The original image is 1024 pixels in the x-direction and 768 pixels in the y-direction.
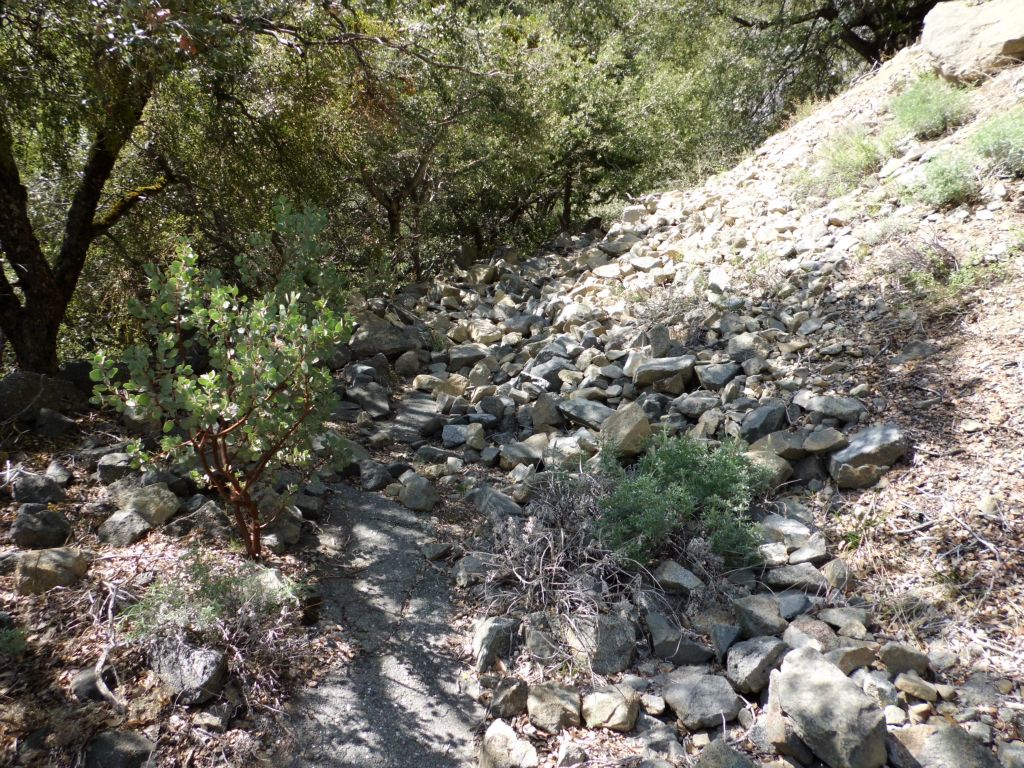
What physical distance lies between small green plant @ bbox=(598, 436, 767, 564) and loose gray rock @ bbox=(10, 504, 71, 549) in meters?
2.49

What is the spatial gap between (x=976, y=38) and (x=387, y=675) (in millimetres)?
7521

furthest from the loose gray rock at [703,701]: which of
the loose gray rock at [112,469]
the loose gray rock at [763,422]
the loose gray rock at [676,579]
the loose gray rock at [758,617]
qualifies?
the loose gray rock at [112,469]

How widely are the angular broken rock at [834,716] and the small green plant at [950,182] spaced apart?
398cm

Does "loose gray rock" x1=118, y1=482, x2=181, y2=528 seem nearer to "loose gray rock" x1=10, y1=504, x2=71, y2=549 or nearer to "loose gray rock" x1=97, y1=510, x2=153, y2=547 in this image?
"loose gray rock" x1=97, y1=510, x2=153, y2=547

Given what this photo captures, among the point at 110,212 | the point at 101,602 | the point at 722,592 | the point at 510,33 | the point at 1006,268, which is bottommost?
the point at 722,592

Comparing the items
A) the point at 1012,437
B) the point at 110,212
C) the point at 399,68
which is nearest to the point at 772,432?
the point at 1012,437

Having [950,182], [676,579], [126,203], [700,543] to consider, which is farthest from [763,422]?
[126,203]

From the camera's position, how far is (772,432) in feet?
12.7

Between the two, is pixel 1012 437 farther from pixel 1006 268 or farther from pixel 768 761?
pixel 768 761

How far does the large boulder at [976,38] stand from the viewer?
6.27 metres

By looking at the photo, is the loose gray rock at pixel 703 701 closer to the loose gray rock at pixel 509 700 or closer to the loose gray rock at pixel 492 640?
the loose gray rock at pixel 509 700

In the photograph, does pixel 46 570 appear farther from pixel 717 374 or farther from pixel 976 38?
pixel 976 38

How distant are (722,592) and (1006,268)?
2809mm

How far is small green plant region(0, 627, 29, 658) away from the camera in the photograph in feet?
8.59
